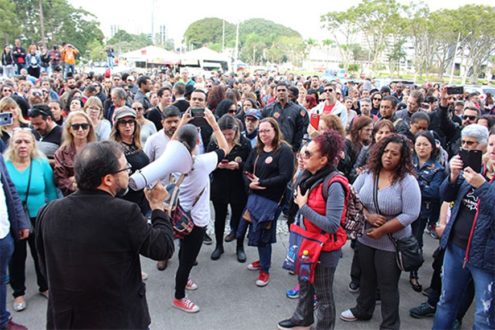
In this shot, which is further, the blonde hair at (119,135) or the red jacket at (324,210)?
the blonde hair at (119,135)

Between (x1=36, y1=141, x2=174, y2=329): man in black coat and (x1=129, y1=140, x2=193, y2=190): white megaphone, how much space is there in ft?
1.32

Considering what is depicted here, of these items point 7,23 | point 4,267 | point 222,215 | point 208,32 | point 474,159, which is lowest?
→ point 222,215

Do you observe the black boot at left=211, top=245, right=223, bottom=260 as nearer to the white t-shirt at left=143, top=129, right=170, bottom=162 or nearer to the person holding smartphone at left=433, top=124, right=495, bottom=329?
the white t-shirt at left=143, top=129, right=170, bottom=162

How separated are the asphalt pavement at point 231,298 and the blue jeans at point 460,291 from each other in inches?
22.6

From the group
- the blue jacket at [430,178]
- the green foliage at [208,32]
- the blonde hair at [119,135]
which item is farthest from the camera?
the green foliage at [208,32]

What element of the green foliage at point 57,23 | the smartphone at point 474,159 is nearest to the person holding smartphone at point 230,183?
the smartphone at point 474,159

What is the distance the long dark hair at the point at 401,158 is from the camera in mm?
3365

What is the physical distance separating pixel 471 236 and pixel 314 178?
121 cm

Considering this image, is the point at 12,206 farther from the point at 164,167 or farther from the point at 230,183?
the point at 230,183

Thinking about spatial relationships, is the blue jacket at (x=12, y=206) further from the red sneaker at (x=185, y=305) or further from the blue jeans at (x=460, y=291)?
the blue jeans at (x=460, y=291)

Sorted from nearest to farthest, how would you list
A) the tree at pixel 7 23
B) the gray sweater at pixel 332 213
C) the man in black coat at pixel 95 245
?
the man in black coat at pixel 95 245
the gray sweater at pixel 332 213
the tree at pixel 7 23

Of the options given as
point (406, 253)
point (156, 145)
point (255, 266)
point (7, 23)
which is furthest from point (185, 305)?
point (7, 23)

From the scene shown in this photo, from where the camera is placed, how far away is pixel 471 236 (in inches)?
116

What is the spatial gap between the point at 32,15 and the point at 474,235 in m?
48.5
